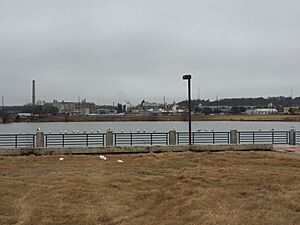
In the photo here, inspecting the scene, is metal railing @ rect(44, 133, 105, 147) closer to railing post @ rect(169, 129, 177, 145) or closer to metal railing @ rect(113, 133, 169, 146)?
metal railing @ rect(113, 133, 169, 146)

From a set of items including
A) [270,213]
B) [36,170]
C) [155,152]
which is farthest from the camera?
[155,152]

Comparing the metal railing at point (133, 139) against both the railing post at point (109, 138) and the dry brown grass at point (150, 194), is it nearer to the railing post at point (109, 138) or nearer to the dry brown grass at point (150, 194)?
the railing post at point (109, 138)

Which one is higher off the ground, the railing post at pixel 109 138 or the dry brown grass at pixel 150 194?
the railing post at pixel 109 138

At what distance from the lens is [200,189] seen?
980 centimetres

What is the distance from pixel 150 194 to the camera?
9367 mm

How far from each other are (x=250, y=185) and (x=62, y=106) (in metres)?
135

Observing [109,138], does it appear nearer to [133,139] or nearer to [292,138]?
[133,139]

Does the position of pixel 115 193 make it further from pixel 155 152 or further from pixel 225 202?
pixel 155 152

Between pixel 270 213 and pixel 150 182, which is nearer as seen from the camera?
pixel 270 213

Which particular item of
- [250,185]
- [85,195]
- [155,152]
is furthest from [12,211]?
[155,152]

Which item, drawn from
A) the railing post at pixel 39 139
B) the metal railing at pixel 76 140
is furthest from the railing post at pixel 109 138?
the railing post at pixel 39 139

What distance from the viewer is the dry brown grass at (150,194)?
7.50m

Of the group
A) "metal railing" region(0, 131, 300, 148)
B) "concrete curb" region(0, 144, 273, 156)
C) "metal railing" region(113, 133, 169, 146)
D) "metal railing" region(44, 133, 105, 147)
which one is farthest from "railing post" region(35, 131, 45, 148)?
"metal railing" region(113, 133, 169, 146)

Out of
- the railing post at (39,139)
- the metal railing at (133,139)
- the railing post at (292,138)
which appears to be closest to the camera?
the railing post at (39,139)
